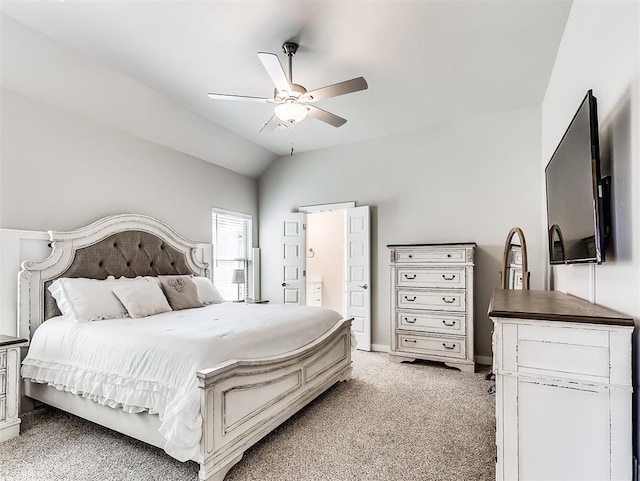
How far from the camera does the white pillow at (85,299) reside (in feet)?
9.38

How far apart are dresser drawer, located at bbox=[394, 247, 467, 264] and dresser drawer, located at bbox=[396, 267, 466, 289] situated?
0.11 meters

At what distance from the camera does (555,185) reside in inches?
90.1

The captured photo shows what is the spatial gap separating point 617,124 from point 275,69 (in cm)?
199

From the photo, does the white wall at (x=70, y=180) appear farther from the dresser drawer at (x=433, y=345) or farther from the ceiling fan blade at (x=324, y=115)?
the dresser drawer at (x=433, y=345)

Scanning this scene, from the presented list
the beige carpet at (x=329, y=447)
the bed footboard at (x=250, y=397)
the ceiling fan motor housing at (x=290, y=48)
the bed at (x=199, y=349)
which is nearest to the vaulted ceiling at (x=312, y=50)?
the ceiling fan motor housing at (x=290, y=48)

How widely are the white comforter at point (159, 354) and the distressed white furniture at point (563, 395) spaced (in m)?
1.52

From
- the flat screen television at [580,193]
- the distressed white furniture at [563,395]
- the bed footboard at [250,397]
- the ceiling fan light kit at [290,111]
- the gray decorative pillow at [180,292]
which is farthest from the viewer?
the gray decorative pillow at [180,292]

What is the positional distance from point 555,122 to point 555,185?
4.01 ft

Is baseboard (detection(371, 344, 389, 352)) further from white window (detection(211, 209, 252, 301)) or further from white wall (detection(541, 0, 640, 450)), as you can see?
white wall (detection(541, 0, 640, 450))

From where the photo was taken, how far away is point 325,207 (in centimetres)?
536

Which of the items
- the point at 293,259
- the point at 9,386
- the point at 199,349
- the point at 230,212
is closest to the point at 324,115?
the point at 199,349

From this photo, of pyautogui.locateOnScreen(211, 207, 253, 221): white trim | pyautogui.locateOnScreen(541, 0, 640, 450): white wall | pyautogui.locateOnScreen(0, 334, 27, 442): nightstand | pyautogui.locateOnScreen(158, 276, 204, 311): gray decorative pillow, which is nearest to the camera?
pyautogui.locateOnScreen(541, 0, 640, 450): white wall

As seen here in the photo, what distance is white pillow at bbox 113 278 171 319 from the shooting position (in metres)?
3.08

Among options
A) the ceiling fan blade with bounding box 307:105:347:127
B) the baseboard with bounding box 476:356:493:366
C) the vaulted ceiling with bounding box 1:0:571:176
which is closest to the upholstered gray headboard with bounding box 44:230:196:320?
the vaulted ceiling with bounding box 1:0:571:176
